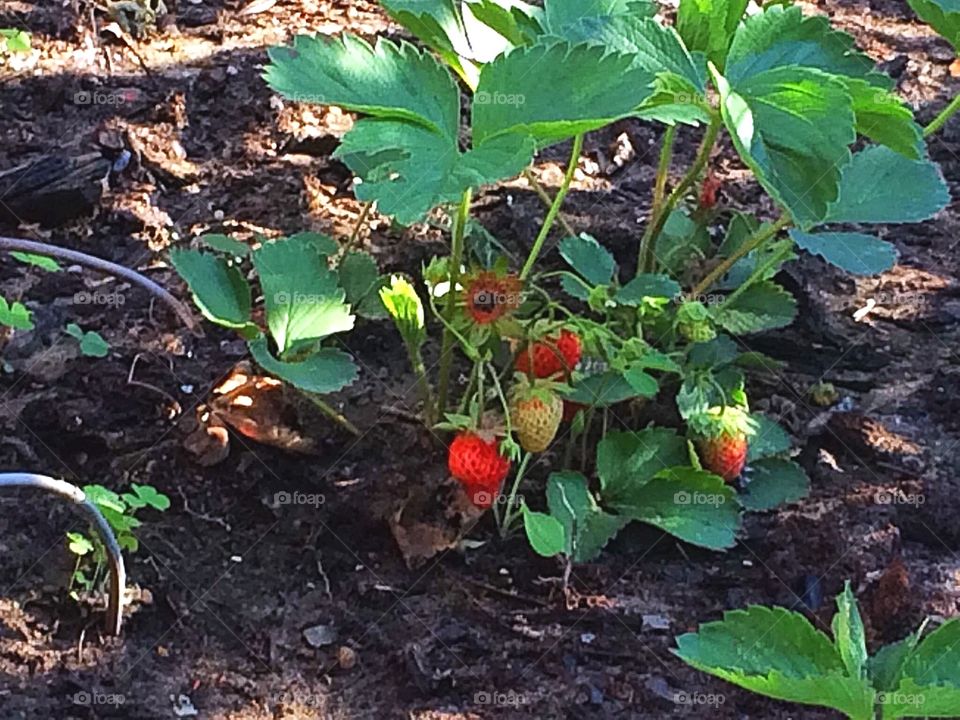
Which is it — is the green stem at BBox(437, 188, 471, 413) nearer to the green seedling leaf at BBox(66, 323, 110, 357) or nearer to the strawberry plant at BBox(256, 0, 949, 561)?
the strawberry plant at BBox(256, 0, 949, 561)

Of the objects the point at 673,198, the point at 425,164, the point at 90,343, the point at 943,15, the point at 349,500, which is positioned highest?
the point at 943,15

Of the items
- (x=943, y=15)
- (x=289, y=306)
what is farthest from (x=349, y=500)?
(x=943, y=15)

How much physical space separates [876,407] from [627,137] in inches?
31.7

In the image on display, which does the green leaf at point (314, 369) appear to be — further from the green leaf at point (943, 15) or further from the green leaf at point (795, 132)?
the green leaf at point (943, 15)

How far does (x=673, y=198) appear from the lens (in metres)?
1.77

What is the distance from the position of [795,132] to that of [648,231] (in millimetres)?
424

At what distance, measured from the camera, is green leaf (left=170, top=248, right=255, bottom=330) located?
1.63 m

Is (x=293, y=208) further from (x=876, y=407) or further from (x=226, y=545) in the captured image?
(x=876, y=407)

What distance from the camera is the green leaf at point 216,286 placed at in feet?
5.35

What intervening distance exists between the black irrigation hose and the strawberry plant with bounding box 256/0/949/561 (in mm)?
415

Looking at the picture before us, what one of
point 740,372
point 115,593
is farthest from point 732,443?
point 115,593

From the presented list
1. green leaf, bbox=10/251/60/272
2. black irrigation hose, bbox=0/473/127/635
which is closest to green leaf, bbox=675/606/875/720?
black irrigation hose, bbox=0/473/127/635

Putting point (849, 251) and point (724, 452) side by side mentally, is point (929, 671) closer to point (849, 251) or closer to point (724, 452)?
point (724, 452)

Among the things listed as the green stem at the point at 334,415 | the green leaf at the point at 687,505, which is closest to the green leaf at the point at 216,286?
the green stem at the point at 334,415
